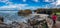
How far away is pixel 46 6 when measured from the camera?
1.71 meters

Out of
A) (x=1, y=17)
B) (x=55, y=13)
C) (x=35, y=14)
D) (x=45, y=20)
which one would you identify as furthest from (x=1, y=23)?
(x=55, y=13)

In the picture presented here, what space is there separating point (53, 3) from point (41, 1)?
14 centimetres

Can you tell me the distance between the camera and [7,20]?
1738 millimetres

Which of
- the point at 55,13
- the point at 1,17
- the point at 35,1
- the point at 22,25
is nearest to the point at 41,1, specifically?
the point at 35,1

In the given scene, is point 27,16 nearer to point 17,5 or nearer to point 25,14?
point 25,14

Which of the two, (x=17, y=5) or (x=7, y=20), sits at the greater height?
(x=17, y=5)

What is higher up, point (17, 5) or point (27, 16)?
point (17, 5)

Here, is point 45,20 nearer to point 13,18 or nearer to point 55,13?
point 55,13

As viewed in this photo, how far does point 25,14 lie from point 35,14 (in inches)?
4.8

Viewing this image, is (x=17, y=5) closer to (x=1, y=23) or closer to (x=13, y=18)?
(x=13, y=18)

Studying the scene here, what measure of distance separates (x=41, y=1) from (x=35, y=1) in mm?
72

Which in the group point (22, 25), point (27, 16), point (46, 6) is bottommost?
point (22, 25)

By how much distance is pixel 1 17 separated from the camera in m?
1.74

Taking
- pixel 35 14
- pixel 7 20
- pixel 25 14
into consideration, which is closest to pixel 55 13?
pixel 35 14
